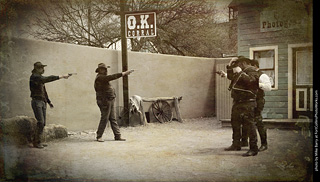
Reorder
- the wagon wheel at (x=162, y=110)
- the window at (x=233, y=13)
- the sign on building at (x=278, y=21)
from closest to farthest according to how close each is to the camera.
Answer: the sign on building at (x=278, y=21) → the window at (x=233, y=13) → the wagon wheel at (x=162, y=110)

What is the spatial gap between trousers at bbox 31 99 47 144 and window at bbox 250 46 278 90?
304 centimetres

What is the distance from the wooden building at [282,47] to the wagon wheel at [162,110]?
1.29 meters

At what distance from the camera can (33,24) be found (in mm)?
4617

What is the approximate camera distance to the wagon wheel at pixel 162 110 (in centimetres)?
441

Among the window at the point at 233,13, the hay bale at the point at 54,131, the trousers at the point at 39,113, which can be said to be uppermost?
the window at the point at 233,13

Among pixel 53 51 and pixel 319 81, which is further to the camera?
pixel 53 51

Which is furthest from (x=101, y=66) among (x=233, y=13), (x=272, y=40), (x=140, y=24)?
(x=272, y=40)

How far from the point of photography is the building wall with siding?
4047mm

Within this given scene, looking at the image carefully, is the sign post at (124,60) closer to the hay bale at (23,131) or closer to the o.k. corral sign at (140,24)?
the o.k. corral sign at (140,24)

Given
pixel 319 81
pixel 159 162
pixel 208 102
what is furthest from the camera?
pixel 208 102

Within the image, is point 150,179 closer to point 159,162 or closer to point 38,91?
point 159,162

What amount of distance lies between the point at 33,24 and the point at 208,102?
3.08 metres

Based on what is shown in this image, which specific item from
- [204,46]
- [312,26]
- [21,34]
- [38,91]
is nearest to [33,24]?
[21,34]

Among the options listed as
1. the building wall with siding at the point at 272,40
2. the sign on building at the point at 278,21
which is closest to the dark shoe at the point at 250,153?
the building wall with siding at the point at 272,40
